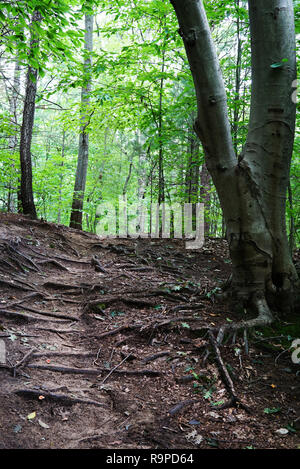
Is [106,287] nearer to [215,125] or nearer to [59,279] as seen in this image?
[59,279]

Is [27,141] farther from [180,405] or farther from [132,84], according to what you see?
[180,405]

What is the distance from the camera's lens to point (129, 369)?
3.40 metres

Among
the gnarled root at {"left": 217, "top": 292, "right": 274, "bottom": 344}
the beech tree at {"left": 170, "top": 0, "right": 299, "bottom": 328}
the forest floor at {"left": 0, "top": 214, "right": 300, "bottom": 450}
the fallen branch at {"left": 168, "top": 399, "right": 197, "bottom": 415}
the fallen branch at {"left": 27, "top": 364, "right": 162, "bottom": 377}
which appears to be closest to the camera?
the forest floor at {"left": 0, "top": 214, "right": 300, "bottom": 450}

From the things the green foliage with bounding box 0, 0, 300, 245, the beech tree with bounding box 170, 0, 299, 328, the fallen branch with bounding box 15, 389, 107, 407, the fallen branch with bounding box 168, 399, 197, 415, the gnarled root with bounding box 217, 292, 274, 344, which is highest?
the green foliage with bounding box 0, 0, 300, 245

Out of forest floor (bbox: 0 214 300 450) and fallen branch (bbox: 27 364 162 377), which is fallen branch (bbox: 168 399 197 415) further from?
fallen branch (bbox: 27 364 162 377)

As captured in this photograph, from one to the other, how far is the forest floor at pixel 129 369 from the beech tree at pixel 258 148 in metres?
0.67

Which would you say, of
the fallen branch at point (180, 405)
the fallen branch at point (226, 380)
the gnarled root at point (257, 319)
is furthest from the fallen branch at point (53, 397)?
the gnarled root at point (257, 319)

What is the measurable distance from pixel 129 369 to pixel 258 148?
3072 mm

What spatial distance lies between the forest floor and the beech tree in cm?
67

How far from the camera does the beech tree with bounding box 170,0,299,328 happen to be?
11.6ft

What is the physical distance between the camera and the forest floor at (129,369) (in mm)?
2445

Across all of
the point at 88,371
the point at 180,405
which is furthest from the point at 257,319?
the point at 88,371

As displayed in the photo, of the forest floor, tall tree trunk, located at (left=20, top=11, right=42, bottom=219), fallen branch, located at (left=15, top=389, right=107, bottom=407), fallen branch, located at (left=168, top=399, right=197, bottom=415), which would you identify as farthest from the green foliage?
fallen branch, located at (left=15, top=389, right=107, bottom=407)

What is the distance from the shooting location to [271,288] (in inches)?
157
